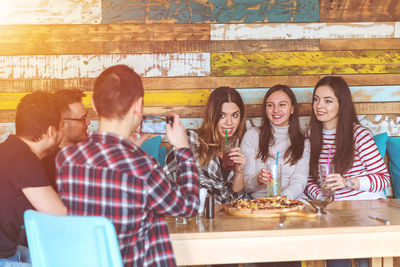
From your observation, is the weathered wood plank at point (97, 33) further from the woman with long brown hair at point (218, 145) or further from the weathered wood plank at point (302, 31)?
the woman with long brown hair at point (218, 145)

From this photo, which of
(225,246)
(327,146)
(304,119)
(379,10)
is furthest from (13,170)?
(379,10)

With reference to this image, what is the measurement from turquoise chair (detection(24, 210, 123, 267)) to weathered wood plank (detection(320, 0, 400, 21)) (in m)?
2.67

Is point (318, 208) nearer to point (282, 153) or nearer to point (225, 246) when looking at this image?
point (225, 246)

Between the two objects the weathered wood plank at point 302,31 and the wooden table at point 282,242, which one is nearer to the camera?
the wooden table at point 282,242

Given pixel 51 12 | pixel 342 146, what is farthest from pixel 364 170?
pixel 51 12

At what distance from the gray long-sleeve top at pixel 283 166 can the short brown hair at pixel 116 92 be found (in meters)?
1.44

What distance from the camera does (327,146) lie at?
2781mm

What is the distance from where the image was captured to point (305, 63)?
3.29 metres

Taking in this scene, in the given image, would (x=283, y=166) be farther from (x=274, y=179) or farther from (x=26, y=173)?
(x=26, y=173)

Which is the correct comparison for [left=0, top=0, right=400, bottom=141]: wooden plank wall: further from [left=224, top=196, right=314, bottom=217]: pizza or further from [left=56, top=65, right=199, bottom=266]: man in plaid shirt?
[left=56, top=65, right=199, bottom=266]: man in plaid shirt

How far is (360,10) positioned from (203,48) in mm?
1252

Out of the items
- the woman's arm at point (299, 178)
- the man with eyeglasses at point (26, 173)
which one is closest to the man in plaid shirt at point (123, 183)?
the man with eyeglasses at point (26, 173)

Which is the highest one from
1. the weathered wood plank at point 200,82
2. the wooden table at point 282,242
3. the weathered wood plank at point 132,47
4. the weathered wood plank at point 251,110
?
the weathered wood plank at point 132,47

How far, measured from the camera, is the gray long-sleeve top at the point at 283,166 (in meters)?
2.60
